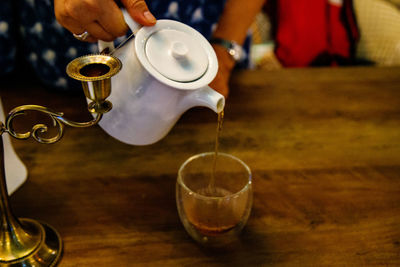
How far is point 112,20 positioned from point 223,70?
1.56 feet

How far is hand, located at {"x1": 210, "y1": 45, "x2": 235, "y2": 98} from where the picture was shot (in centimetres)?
96

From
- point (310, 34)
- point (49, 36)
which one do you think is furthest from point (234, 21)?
point (310, 34)

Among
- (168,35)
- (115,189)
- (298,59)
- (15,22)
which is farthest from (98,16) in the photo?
(298,59)

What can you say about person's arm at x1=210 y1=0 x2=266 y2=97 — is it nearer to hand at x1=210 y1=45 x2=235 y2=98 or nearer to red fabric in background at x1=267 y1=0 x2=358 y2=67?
hand at x1=210 y1=45 x2=235 y2=98

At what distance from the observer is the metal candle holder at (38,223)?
482 millimetres

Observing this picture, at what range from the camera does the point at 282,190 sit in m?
0.75

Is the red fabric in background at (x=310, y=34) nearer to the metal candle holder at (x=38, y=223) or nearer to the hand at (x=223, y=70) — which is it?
the hand at (x=223, y=70)

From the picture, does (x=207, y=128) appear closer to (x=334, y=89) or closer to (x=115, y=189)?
(x=115, y=189)

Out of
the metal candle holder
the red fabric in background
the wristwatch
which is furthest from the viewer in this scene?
the red fabric in background

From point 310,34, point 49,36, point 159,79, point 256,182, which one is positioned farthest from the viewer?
point 310,34

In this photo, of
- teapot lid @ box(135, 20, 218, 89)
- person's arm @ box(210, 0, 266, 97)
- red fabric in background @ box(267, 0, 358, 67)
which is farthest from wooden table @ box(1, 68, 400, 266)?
red fabric in background @ box(267, 0, 358, 67)

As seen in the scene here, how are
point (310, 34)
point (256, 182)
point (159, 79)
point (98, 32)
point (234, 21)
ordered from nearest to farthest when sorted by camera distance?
1. point (159, 79)
2. point (98, 32)
3. point (256, 182)
4. point (234, 21)
5. point (310, 34)

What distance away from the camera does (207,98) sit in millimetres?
556

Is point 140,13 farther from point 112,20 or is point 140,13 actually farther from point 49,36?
point 49,36
